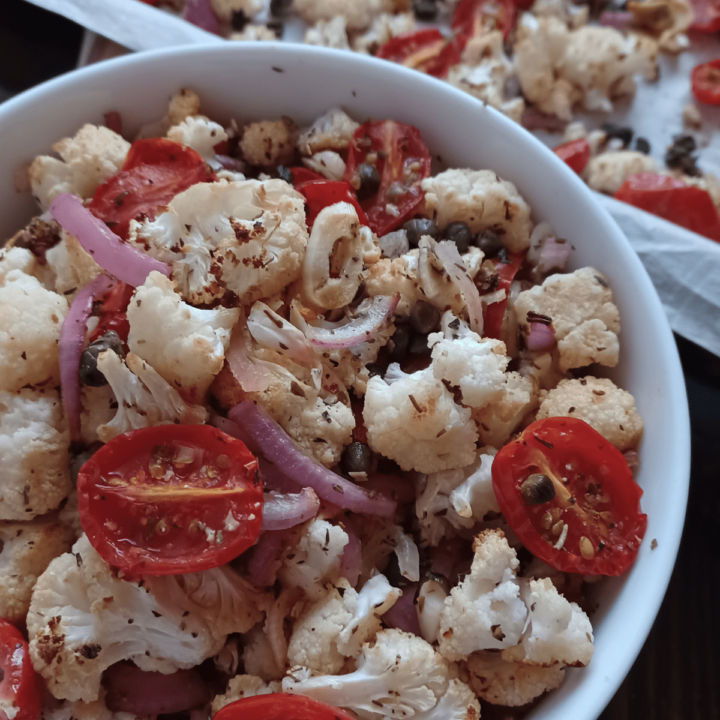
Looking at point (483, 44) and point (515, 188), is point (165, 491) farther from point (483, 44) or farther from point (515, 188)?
point (483, 44)

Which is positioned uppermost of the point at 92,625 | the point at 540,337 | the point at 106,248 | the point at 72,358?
the point at 540,337

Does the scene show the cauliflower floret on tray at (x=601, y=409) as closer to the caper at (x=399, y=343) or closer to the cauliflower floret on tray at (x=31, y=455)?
the caper at (x=399, y=343)

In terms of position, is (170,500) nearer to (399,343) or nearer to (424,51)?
(399,343)

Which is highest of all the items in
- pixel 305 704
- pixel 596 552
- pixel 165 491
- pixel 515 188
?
pixel 515 188

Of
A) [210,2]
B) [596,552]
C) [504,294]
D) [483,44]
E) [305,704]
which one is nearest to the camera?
[305,704]

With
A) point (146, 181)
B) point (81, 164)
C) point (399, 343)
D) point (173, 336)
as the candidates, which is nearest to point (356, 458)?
point (399, 343)

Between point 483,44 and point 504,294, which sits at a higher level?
point 483,44

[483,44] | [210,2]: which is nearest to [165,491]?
[483,44]
